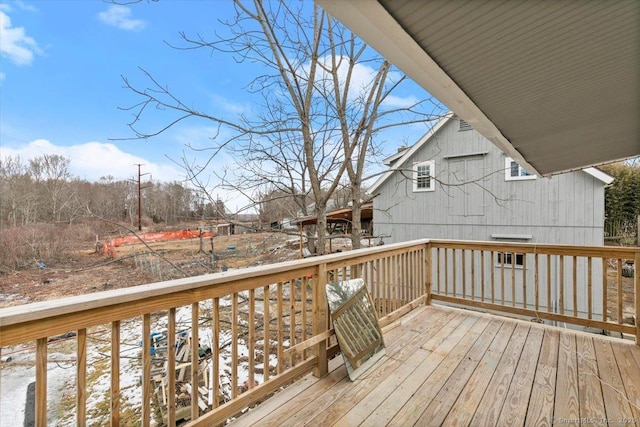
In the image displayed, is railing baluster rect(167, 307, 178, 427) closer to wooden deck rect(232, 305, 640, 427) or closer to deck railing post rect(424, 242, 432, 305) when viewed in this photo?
wooden deck rect(232, 305, 640, 427)

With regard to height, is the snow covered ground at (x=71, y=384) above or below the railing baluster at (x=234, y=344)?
below

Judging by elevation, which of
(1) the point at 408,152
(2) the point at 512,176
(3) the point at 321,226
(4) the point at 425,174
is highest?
(1) the point at 408,152

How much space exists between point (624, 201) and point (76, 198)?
2074 centimetres

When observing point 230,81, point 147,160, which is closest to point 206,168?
point 147,160

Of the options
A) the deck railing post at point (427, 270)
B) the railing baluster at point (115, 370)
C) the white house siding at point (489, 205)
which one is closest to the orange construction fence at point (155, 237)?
the white house siding at point (489, 205)

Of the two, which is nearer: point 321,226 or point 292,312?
point 292,312

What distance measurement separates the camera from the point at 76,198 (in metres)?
5.08

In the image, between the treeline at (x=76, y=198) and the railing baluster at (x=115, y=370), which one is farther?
the treeline at (x=76, y=198)

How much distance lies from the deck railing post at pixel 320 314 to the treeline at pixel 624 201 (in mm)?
17367

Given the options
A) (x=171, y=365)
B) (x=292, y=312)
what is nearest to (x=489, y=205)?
(x=292, y=312)

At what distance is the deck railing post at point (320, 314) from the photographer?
2305mm

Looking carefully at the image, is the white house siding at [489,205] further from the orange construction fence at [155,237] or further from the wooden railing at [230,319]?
the orange construction fence at [155,237]

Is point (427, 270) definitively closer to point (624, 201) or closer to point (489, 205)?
point (489, 205)

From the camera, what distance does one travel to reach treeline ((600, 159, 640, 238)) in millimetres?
13367
